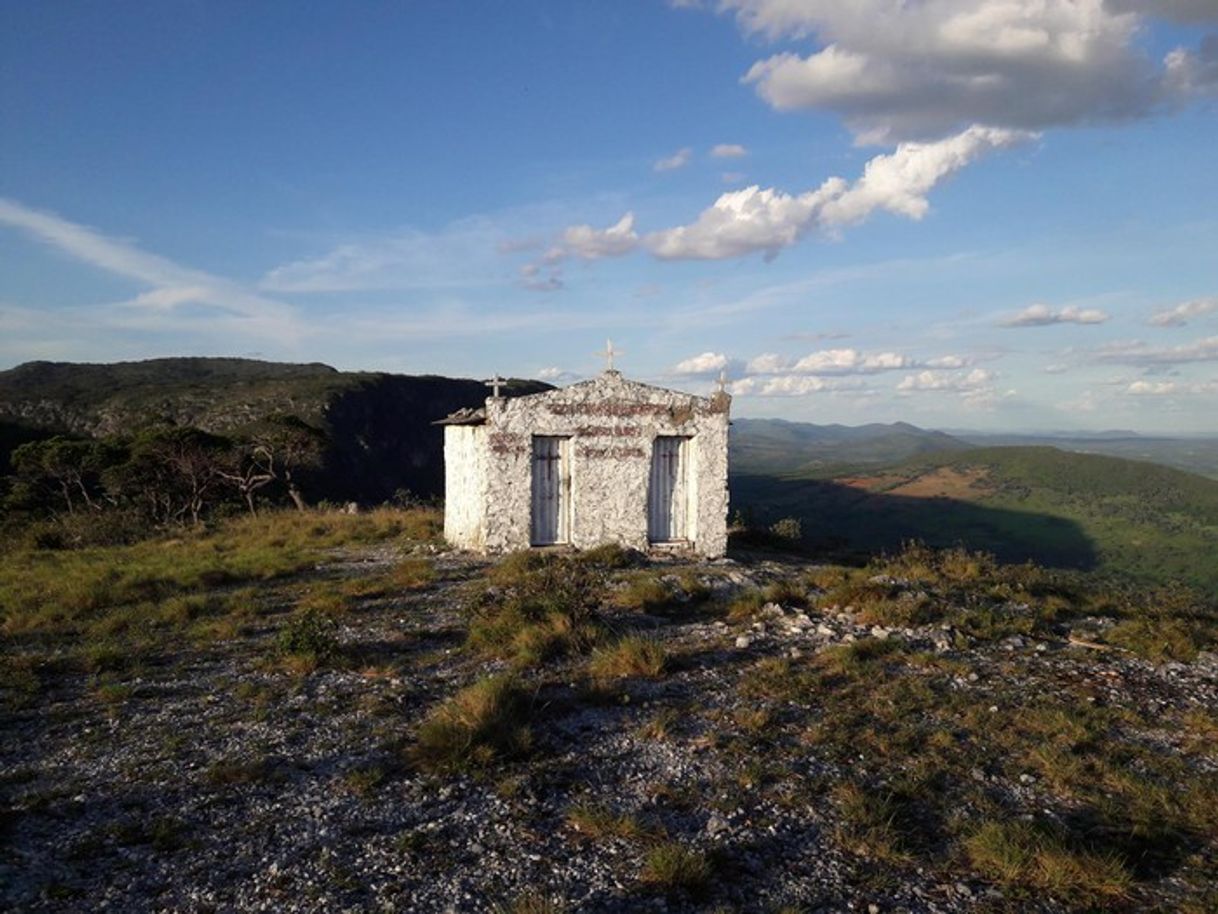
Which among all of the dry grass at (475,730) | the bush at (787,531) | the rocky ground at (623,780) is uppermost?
the dry grass at (475,730)

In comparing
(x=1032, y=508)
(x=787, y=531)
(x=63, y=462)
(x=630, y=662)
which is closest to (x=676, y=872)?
(x=630, y=662)

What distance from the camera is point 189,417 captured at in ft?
192

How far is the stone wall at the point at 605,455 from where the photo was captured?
1527 cm

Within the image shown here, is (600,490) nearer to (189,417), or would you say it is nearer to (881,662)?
(881,662)

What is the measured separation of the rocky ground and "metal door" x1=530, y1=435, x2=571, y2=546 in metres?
5.47

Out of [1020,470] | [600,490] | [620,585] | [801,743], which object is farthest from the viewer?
[1020,470]

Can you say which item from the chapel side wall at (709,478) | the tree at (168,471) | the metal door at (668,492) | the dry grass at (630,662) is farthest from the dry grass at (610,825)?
the tree at (168,471)

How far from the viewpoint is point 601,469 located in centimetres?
1552

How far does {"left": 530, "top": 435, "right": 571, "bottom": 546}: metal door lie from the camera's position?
15.5 metres

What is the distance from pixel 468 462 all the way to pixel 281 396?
52968 millimetres

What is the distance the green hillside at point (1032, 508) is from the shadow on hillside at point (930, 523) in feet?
0.32

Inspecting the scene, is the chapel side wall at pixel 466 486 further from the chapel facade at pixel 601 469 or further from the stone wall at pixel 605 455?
the stone wall at pixel 605 455

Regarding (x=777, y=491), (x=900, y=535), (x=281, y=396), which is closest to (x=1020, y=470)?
(x=777, y=491)

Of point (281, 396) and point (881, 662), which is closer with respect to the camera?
point (881, 662)
